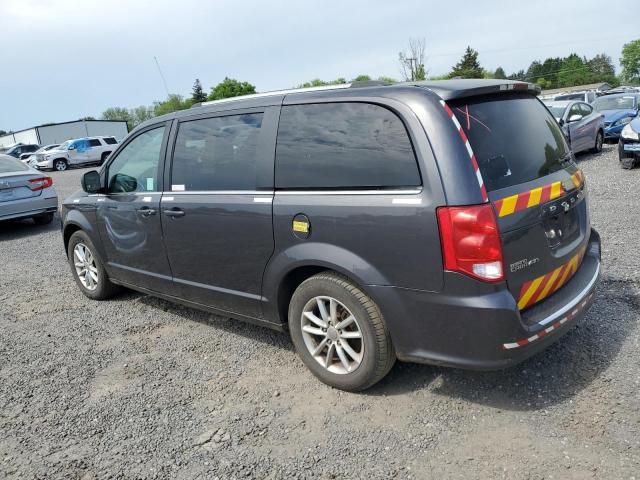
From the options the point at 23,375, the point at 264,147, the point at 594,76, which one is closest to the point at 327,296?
the point at 264,147

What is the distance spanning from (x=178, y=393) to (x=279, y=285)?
99 cm

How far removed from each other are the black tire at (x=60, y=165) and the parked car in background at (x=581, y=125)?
2721 centimetres

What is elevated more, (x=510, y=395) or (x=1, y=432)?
(x=1, y=432)

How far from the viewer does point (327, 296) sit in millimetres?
3078

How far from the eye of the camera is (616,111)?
16031mm

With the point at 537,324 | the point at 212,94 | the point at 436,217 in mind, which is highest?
the point at 212,94

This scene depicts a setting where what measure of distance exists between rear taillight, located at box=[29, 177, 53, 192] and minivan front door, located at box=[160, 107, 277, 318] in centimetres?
684

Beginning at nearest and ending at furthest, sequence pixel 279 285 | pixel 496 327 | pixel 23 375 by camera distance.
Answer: pixel 496 327
pixel 279 285
pixel 23 375

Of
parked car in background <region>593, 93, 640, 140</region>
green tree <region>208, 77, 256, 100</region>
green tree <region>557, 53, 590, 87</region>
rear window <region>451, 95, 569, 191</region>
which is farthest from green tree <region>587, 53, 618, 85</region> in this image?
rear window <region>451, 95, 569, 191</region>

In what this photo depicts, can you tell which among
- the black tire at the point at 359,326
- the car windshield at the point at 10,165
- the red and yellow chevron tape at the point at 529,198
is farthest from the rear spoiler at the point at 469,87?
the car windshield at the point at 10,165

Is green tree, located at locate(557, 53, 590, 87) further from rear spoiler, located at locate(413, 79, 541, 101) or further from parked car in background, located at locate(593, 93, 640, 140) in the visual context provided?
rear spoiler, located at locate(413, 79, 541, 101)

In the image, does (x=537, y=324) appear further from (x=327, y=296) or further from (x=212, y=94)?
(x=212, y=94)

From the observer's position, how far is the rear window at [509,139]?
272cm

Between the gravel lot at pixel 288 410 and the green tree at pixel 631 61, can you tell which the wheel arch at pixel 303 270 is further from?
the green tree at pixel 631 61
